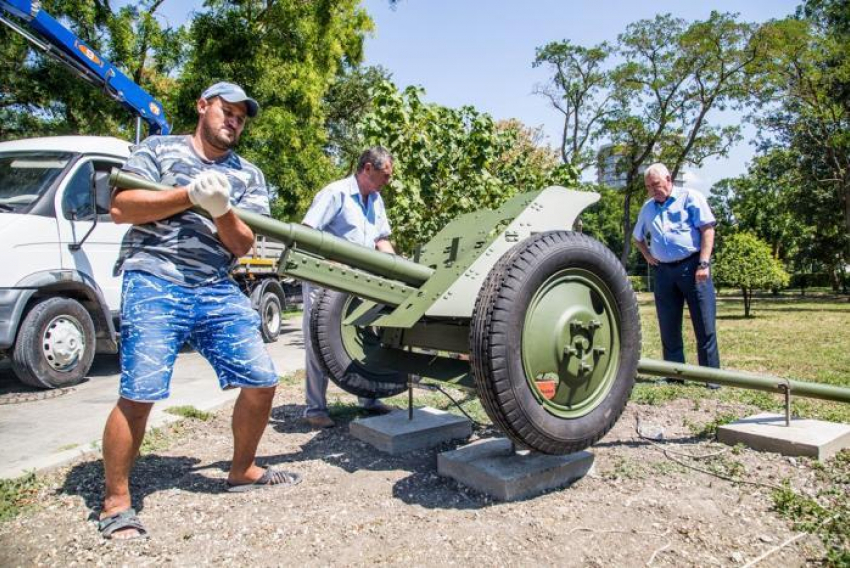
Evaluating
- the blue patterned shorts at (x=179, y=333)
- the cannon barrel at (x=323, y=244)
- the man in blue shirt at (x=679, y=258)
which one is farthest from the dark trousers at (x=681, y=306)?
the blue patterned shorts at (x=179, y=333)

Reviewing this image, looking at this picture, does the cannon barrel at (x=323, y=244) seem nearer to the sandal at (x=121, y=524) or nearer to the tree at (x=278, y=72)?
the sandal at (x=121, y=524)

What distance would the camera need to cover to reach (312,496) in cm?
310

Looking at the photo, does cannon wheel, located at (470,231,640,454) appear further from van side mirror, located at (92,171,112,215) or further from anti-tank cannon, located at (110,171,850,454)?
van side mirror, located at (92,171,112,215)

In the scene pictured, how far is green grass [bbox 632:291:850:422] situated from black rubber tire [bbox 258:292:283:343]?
5.45 meters

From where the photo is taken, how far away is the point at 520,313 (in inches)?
105

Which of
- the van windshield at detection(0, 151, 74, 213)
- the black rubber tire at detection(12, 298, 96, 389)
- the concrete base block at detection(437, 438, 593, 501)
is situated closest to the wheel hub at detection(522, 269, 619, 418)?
the concrete base block at detection(437, 438, 593, 501)

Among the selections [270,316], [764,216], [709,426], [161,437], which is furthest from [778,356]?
[764,216]

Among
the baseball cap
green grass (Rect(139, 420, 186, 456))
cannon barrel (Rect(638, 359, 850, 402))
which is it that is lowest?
green grass (Rect(139, 420, 186, 456))

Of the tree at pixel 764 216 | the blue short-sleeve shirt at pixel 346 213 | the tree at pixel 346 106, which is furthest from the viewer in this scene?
the tree at pixel 764 216

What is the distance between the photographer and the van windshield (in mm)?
6043

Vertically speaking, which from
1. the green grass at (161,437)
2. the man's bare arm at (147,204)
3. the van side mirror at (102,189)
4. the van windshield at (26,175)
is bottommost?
the green grass at (161,437)

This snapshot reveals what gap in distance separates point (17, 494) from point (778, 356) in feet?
25.4

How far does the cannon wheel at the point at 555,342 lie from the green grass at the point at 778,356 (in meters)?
2.08

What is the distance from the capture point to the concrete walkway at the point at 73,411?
3.84m
